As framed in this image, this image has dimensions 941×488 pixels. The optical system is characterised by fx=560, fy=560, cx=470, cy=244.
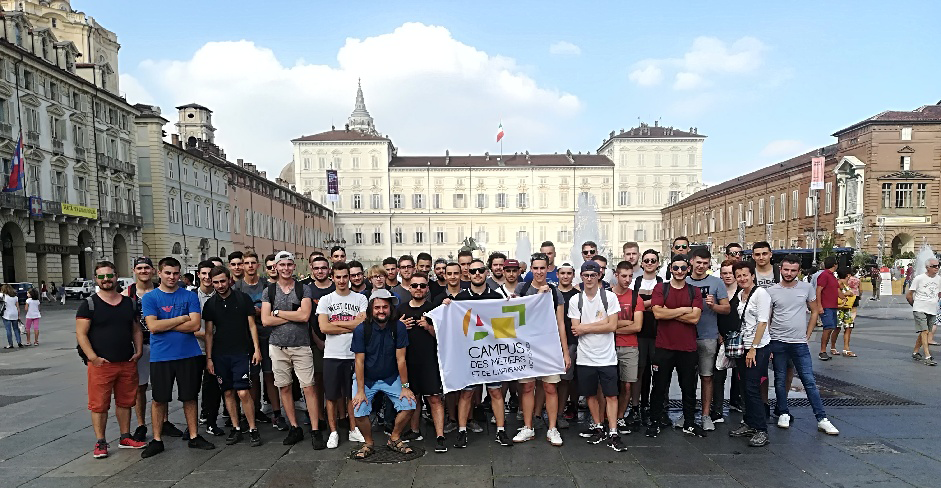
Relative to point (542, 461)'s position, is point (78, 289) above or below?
below

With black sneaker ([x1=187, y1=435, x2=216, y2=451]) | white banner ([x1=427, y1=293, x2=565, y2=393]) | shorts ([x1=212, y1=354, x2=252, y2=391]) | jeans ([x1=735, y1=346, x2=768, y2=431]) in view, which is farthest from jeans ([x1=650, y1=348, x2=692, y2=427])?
black sneaker ([x1=187, y1=435, x2=216, y2=451])

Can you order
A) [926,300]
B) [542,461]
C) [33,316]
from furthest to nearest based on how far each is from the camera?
[33,316]
[926,300]
[542,461]

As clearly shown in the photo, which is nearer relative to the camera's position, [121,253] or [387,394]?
[387,394]

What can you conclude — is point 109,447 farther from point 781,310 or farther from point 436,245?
point 436,245

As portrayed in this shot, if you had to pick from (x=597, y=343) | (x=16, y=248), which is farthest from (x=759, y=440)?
(x=16, y=248)

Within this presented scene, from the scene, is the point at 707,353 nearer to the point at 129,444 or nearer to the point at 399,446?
the point at 399,446

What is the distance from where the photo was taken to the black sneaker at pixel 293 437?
242 inches

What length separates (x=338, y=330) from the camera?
587 centimetres

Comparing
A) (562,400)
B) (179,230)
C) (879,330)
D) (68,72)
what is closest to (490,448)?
(562,400)

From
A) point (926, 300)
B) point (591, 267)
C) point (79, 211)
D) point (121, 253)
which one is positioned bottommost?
point (121, 253)

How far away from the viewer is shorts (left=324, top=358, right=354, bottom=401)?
596cm

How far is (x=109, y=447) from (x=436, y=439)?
11.8 ft

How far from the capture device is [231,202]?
55250 mm

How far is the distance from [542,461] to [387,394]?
169 centimetres
